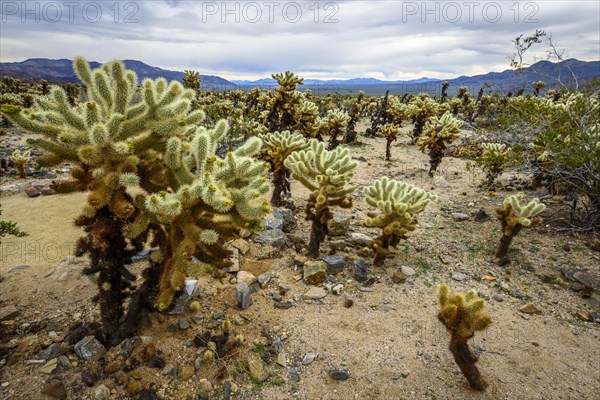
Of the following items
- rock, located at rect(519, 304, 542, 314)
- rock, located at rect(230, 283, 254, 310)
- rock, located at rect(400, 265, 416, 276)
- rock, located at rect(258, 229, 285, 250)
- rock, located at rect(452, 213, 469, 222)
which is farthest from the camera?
rock, located at rect(452, 213, 469, 222)

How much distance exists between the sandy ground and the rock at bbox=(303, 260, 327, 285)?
0.20 m

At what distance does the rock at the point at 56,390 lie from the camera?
290 cm

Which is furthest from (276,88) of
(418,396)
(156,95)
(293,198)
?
(418,396)

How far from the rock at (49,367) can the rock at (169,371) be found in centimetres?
100

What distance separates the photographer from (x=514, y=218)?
18.4 feet

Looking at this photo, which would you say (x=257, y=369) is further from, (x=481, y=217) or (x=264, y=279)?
(x=481, y=217)

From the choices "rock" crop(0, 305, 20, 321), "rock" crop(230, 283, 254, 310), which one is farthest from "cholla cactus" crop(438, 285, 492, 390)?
"rock" crop(0, 305, 20, 321)

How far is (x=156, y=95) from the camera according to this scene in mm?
2982

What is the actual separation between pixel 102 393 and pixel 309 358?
199 centimetres

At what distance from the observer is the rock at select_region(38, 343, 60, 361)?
329 cm

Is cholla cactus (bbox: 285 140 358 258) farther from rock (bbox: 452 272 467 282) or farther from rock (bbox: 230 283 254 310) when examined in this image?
rock (bbox: 452 272 467 282)

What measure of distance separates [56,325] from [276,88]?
806 cm

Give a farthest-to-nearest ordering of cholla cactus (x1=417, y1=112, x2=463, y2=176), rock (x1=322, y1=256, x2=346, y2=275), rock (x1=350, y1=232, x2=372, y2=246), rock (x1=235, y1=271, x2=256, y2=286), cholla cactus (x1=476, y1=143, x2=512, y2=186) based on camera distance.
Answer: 1. cholla cactus (x1=417, y1=112, x2=463, y2=176)
2. cholla cactus (x1=476, y1=143, x2=512, y2=186)
3. rock (x1=350, y1=232, x2=372, y2=246)
4. rock (x1=322, y1=256, x2=346, y2=275)
5. rock (x1=235, y1=271, x2=256, y2=286)

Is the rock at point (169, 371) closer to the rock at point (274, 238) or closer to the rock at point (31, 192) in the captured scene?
the rock at point (274, 238)
